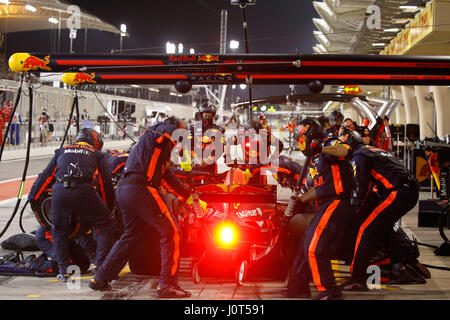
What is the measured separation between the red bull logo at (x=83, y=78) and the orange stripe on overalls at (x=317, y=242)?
12.5 feet

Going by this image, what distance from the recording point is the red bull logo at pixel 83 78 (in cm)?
691

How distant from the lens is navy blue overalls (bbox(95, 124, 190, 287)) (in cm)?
514

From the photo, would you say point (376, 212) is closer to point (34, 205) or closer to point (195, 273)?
point (195, 273)

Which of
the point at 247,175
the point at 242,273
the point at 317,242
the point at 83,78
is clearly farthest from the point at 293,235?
the point at 83,78

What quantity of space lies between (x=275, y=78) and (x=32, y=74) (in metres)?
3.34

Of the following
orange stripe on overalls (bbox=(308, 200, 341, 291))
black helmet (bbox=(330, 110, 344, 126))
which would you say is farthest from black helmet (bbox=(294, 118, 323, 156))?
black helmet (bbox=(330, 110, 344, 126))

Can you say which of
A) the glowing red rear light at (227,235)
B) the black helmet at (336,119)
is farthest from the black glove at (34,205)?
the black helmet at (336,119)

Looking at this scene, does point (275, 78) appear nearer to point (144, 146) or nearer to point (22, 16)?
point (144, 146)

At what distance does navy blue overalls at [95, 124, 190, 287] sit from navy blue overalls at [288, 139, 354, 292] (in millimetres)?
1315

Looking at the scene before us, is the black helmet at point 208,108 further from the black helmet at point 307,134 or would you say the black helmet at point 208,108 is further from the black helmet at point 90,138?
the black helmet at point 307,134

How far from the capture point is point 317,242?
508cm

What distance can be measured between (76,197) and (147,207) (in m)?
0.96

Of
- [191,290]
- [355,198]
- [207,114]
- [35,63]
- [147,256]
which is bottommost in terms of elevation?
[191,290]

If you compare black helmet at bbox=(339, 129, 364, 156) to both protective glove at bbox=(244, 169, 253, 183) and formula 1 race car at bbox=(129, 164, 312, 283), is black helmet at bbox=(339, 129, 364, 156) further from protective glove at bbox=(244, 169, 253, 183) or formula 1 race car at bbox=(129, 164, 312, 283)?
protective glove at bbox=(244, 169, 253, 183)
